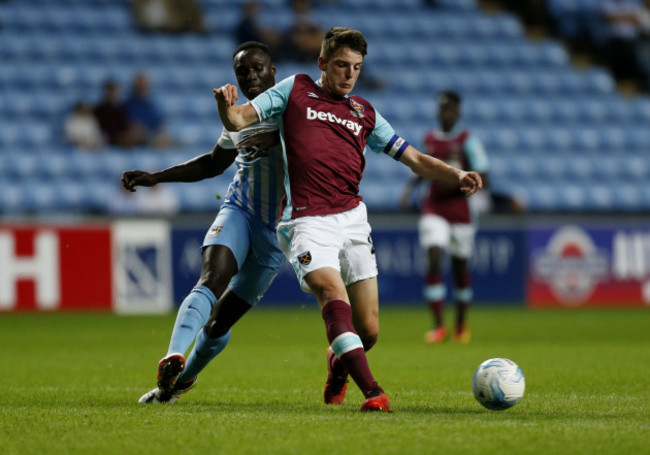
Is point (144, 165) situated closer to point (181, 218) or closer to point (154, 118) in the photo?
point (154, 118)

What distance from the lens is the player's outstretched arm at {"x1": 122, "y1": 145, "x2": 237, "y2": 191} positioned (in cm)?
571

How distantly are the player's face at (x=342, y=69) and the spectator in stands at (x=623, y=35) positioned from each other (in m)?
15.5

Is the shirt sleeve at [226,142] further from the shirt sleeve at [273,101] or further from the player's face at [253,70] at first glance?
the shirt sleeve at [273,101]

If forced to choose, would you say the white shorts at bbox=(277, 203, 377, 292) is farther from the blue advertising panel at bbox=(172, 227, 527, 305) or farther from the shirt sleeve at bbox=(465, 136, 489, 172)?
the blue advertising panel at bbox=(172, 227, 527, 305)

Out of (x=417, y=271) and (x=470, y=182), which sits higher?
(x=470, y=182)

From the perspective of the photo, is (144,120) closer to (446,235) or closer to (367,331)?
(446,235)

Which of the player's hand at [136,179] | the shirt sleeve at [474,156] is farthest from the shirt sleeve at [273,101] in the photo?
the shirt sleeve at [474,156]

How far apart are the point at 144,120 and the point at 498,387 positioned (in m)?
11.3

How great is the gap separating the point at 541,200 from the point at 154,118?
6.22 meters

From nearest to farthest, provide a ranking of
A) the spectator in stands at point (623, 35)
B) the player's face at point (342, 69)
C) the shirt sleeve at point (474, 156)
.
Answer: the player's face at point (342, 69)
the shirt sleeve at point (474, 156)
the spectator in stands at point (623, 35)

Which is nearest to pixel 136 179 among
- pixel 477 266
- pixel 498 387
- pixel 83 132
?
pixel 498 387

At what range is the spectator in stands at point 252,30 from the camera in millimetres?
16766

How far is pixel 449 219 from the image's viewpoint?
10.7 meters

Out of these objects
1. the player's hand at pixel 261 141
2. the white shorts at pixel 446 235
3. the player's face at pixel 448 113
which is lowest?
the white shorts at pixel 446 235
